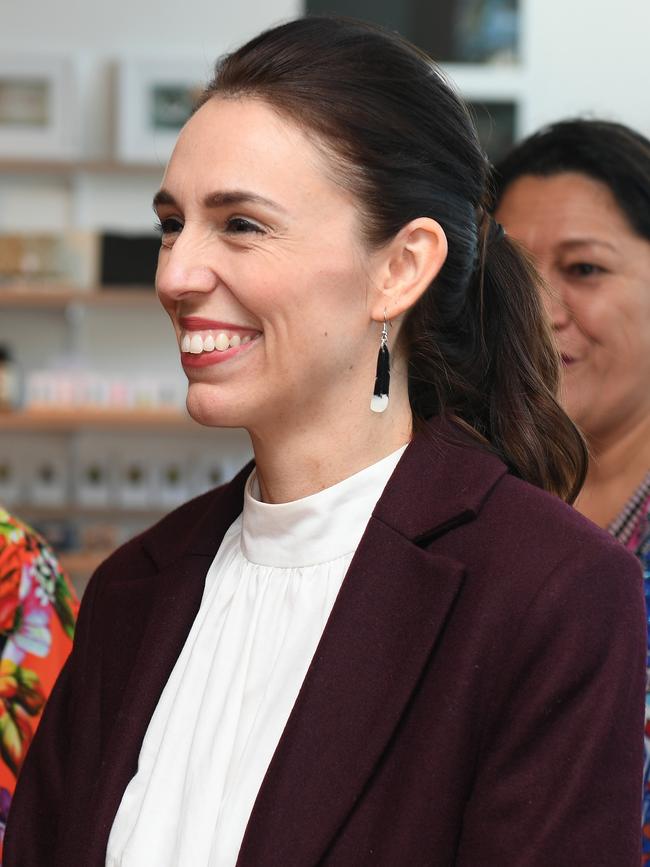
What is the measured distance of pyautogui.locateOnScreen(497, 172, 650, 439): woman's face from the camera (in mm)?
2119

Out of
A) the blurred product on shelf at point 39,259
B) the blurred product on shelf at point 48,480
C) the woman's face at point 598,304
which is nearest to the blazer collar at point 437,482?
the woman's face at point 598,304

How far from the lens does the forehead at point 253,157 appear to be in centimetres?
143

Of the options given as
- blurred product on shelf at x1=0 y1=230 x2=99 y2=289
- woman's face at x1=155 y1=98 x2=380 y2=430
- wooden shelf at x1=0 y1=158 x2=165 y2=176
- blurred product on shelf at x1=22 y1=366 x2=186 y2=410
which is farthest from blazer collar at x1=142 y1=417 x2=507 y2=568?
wooden shelf at x1=0 y1=158 x2=165 y2=176

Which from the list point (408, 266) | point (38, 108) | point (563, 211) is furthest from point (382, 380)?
point (38, 108)

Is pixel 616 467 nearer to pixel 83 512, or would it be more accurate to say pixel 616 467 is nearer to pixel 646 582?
pixel 646 582

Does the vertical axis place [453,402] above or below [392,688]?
above

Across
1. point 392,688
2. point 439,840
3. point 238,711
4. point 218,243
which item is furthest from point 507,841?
point 218,243

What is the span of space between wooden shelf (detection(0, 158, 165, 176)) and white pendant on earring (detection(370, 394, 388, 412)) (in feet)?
13.6

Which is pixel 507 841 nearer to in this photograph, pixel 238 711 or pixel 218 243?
pixel 238 711

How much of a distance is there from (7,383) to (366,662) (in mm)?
4280

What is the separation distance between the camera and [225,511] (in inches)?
68.1

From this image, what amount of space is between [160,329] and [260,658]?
4.33 metres

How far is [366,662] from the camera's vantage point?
4.52ft

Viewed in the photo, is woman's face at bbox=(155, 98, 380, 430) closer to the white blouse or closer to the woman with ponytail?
the woman with ponytail
